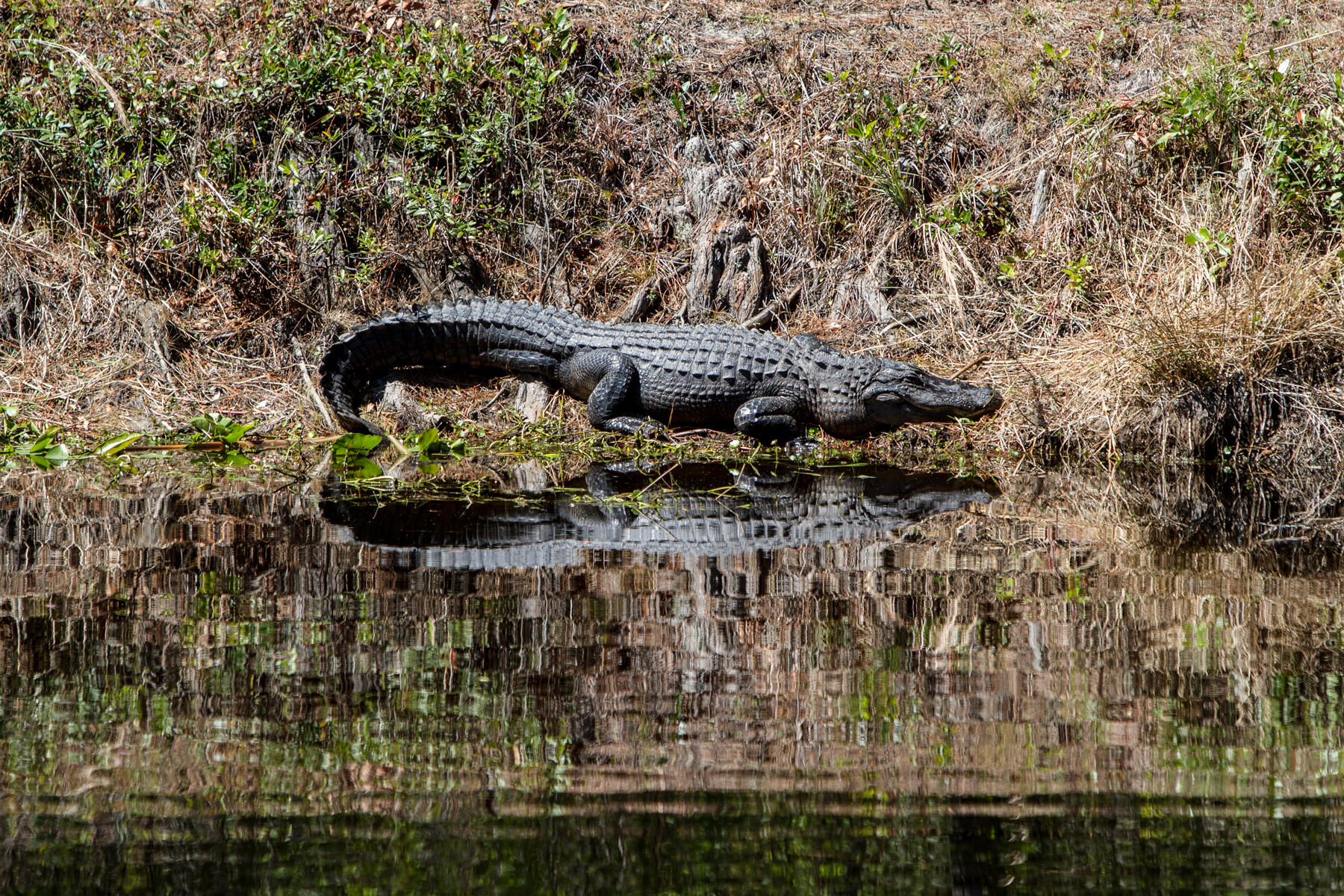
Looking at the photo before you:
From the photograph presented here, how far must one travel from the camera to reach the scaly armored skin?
574 cm

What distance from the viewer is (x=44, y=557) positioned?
10.3 feet

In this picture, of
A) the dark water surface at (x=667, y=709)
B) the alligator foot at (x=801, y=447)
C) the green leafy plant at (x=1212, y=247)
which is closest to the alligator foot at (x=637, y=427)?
the alligator foot at (x=801, y=447)

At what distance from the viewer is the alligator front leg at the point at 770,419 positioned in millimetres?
5832

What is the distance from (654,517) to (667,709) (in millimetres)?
1904

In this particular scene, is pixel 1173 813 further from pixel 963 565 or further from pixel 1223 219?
pixel 1223 219

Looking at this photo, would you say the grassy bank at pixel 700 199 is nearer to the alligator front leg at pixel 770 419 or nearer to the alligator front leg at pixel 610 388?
the alligator front leg at pixel 610 388

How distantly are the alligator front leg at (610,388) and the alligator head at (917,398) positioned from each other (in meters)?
1.26

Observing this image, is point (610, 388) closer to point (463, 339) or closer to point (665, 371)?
point (665, 371)

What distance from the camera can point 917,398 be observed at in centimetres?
568

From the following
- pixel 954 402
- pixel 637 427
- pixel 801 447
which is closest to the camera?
pixel 954 402

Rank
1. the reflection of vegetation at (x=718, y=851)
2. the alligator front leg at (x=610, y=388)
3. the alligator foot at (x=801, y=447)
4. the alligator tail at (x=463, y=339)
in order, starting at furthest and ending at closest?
the alligator tail at (x=463, y=339) < the alligator front leg at (x=610, y=388) < the alligator foot at (x=801, y=447) < the reflection of vegetation at (x=718, y=851)

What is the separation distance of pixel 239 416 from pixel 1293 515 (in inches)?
210

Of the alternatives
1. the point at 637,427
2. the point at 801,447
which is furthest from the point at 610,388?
the point at 801,447

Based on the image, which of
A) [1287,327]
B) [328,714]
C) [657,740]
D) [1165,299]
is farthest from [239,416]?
[1287,327]
